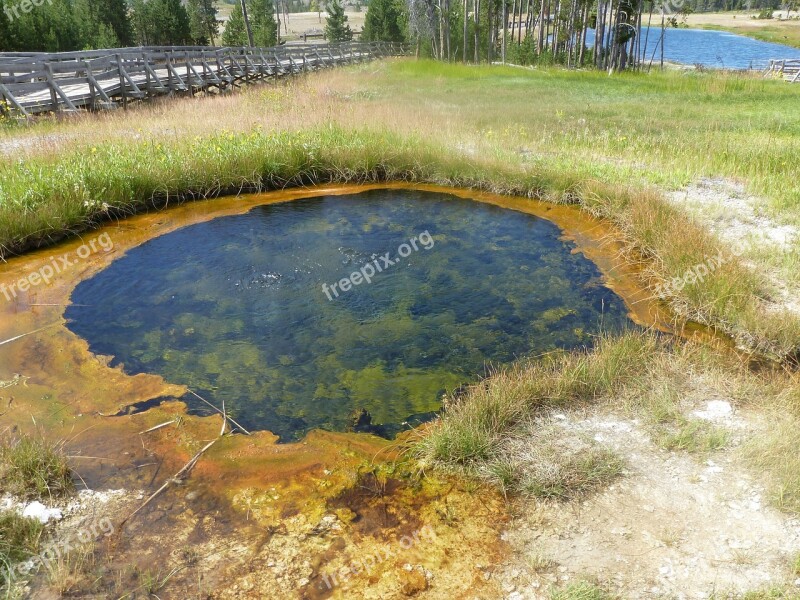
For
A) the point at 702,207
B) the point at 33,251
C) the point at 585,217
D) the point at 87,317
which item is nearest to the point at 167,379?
the point at 87,317

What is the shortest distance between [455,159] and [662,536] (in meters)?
8.67

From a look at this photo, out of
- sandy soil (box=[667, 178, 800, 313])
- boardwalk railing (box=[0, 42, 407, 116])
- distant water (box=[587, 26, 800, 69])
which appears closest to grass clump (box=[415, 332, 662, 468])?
sandy soil (box=[667, 178, 800, 313])

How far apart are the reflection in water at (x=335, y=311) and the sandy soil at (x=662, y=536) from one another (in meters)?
1.60

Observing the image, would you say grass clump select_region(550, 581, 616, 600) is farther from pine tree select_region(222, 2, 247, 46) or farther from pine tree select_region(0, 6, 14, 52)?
pine tree select_region(222, 2, 247, 46)

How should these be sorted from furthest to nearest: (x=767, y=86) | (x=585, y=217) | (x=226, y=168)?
1. (x=767, y=86)
2. (x=226, y=168)
3. (x=585, y=217)

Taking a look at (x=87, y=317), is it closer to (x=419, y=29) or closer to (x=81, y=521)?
(x=81, y=521)

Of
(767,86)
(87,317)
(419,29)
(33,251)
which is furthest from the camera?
(419,29)

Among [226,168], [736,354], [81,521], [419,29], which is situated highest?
[419,29]

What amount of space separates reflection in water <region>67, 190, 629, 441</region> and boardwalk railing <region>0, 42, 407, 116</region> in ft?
27.5

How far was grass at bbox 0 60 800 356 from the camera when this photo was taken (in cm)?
700

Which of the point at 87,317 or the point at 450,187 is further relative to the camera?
the point at 450,187

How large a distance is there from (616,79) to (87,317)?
2326cm

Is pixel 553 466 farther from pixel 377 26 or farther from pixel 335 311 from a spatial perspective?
pixel 377 26

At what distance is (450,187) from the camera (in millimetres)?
10805
